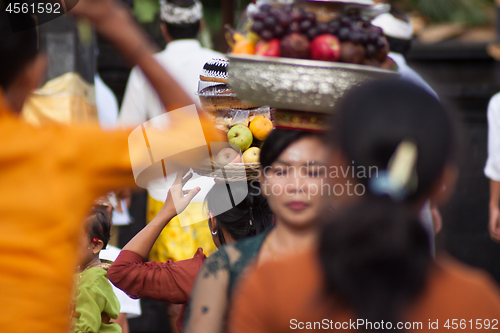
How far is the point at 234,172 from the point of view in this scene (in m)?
2.09

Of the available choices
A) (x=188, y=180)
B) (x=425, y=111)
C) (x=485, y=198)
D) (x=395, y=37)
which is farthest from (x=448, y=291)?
(x=485, y=198)

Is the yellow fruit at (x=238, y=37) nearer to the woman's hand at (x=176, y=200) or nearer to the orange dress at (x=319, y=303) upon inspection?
the woman's hand at (x=176, y=200)

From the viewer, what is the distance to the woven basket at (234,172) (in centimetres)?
203

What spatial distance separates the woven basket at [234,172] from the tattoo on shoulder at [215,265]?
0.39m

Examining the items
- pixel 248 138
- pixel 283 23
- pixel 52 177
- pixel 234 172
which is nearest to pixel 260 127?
pixel 248 138

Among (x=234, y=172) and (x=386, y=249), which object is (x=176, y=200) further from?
(x=386, y=249)

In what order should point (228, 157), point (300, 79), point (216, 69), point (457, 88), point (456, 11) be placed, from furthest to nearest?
1. point (456, 11)
2. point (457, 88)
3. point (216, 69)
4. point (228, 157)
5. point (300, 79)

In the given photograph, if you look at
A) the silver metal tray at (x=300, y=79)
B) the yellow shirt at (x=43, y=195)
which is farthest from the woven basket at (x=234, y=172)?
the yellow shirt at (x=43, y=195)

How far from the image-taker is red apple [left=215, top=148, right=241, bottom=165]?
6.34 ft

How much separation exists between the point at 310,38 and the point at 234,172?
67 centimetres

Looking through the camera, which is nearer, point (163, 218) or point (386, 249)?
point (386, 249)

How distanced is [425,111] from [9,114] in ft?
2.98

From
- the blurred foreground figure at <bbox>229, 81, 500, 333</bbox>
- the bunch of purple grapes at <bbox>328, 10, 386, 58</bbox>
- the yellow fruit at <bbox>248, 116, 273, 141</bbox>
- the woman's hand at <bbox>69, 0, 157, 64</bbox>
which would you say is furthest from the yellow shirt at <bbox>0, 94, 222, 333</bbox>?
the yellow fruit at <bbox>248, 116, 273, 141</bbox>

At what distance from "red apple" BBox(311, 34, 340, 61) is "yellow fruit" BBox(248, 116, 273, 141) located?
64 cm
